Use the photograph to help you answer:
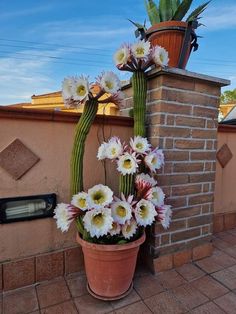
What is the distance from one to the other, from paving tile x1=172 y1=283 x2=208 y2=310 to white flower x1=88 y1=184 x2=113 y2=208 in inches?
29.3

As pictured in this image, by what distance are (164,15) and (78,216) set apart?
1.52 metres

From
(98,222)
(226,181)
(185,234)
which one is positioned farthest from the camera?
(226,181)

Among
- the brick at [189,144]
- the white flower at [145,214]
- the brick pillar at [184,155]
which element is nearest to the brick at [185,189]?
the brick pillar at [184,155]

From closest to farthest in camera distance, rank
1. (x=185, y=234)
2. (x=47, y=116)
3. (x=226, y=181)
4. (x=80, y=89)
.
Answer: (x=80, y=89)
(x=47, y=116)
(x=185, y=234)
(x=226, y=181)

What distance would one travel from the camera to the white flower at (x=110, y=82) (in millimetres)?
1293

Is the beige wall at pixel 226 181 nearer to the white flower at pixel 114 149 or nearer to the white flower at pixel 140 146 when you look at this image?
the white flower at pixel 140 146

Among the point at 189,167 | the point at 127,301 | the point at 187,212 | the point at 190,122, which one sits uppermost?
the point at 190,122

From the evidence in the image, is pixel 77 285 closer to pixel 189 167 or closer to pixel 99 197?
pixel 99 197

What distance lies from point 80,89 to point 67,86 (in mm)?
80

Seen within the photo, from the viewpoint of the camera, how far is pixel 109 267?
4.20 ft

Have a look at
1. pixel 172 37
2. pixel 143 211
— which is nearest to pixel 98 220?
pixel 143 211

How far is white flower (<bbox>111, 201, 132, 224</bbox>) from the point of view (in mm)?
1221

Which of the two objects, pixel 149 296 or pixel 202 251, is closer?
pixel 149 296

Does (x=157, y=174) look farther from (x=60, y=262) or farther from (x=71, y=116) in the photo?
(x=60, y=262)
